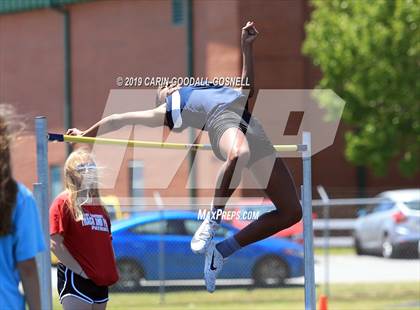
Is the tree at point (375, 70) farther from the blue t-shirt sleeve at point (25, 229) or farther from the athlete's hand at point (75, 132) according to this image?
the blue t-shirt sleeve at point (25, 229)

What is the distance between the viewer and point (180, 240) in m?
15.0

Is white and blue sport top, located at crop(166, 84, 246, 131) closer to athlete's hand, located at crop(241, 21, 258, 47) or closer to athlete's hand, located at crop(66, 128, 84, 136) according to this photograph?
athlete's hand, located at crop(241, 21, 258, 47)

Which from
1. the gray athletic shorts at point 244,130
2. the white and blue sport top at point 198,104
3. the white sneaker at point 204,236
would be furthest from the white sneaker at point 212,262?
the white and blue sport top at point 198,104

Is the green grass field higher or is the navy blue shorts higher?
the navy blue shorts

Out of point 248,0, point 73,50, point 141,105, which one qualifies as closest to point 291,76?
point 248,0

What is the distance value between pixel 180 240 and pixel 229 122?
345 inches

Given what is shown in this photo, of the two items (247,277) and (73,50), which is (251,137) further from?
(73,50)

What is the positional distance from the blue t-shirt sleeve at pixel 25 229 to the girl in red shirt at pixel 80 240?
1.99 metres

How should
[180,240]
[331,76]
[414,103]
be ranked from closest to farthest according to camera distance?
[180,240], [414,103], [331,76]

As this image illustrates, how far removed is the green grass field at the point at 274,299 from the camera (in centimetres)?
1370

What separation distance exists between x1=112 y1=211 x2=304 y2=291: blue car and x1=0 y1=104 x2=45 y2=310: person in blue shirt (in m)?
9.81

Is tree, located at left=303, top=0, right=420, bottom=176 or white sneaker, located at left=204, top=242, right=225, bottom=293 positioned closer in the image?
white sneaker, located at left=204, top=242, right=225, bottom=293

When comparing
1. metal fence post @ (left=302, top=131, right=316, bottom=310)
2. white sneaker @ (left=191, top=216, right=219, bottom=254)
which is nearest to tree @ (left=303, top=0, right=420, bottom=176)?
metal fence post @ (left=302, top=131, right=316, bottom=310)

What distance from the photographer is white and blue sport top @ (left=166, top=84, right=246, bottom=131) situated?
6.55 metres
